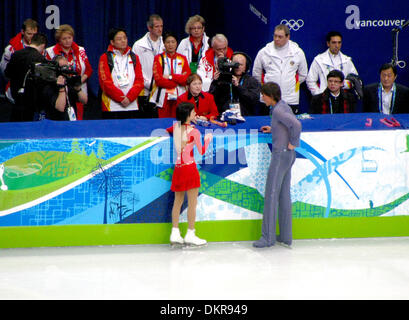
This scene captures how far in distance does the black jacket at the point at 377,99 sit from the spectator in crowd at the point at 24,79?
3680mm

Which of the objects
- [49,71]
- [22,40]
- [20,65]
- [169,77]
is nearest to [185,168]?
[49,71]

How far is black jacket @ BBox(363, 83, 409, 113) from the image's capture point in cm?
771

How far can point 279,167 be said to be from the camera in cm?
613

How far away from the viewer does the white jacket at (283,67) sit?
8242 mm

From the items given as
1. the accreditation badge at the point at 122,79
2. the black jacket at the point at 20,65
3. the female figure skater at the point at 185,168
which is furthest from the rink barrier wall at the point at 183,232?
the accreditation badge at the point at 122,79

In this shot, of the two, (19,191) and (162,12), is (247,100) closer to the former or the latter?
(19,191)

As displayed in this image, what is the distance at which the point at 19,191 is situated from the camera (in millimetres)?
6102

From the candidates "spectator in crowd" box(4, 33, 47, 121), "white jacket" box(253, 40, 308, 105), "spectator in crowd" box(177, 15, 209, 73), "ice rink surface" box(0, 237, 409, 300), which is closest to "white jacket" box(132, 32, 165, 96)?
"spectator in crowd" box(177, 15, 209, 73)

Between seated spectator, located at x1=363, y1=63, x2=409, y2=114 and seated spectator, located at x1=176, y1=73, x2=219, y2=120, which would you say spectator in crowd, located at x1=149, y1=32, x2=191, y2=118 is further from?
seated spectator, located at x1=363, y1=63, x2=409, y2=114

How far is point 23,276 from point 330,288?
2466 millimetres

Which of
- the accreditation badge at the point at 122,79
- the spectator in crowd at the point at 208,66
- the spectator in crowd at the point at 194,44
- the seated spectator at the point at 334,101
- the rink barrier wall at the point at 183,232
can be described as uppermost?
the spectator in crowd at the point at 194,44

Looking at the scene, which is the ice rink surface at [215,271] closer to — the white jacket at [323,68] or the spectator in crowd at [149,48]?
the white jacket at [323,68]

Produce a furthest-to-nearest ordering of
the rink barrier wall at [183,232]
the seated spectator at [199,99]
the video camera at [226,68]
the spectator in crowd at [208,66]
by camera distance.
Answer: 1. the spectator in crowd at [208,66]
2. the video camera at [226,68]
3. the seated spectator at [199,99]
4. the rink barrier wall at [183,232]

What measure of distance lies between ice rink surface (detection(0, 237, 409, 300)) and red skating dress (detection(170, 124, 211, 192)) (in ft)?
2.04
